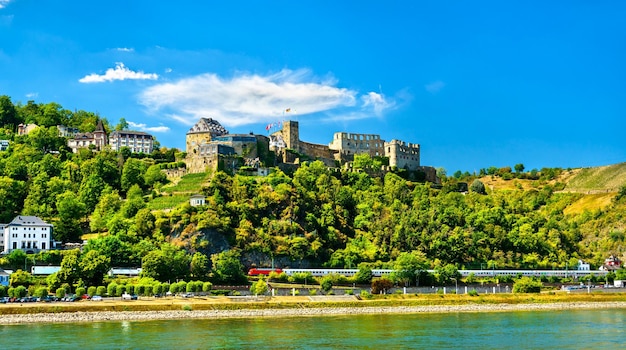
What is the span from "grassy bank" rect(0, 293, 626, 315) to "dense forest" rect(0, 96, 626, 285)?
697cm

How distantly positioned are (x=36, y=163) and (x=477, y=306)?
5583 cm

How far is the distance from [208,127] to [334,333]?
199 ft

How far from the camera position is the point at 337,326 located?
52125mm

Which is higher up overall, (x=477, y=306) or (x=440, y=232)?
(x=440, y=232)

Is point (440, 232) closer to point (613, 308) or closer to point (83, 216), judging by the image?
point (613, 308)

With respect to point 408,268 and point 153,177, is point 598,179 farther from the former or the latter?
point 153,177

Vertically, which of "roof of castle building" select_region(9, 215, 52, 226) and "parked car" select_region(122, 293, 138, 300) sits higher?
"roof of castle building" select_region(9, 215, 52, 226)

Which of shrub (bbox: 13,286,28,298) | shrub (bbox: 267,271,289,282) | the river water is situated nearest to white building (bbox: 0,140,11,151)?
shrub (bbox: 13,286,28,298)

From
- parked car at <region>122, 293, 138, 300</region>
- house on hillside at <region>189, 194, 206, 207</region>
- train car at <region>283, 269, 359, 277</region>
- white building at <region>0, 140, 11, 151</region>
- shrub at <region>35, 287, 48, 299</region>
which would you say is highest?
white building at <region>0, 140, 11, 151</region>

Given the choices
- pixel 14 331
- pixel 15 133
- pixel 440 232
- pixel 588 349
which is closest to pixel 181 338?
pixel 14 331

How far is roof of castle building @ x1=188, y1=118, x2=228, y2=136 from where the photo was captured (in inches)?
4097

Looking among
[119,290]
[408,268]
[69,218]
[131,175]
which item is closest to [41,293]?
[119,290]

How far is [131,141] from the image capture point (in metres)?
106

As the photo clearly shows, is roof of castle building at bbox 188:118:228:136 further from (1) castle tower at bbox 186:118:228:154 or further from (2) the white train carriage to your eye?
(2) the white train carriage
